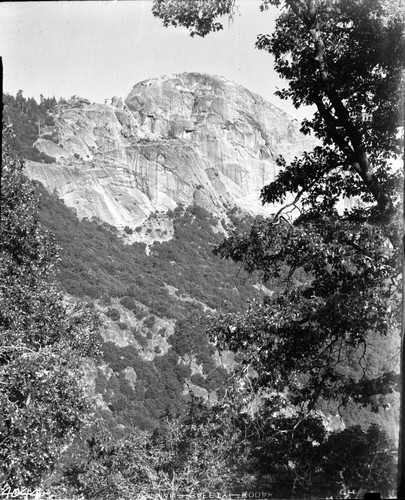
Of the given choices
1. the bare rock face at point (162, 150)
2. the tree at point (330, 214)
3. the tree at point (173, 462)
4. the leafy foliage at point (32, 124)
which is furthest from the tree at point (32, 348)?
the leafy foliage at point (32, 124)

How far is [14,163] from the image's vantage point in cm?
650

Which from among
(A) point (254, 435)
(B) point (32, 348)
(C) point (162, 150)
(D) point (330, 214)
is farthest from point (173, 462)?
(C) point (162, 150)

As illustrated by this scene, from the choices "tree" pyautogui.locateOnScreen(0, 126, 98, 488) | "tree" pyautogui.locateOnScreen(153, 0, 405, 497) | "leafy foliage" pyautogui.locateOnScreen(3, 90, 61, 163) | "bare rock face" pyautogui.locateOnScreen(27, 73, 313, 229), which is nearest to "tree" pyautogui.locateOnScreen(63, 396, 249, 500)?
"tree" pyautogui.locateOnScreen(0, 126, 98, 488)

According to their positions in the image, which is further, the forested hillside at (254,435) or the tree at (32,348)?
the tree at (32,348)

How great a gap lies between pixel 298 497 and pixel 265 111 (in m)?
9.43

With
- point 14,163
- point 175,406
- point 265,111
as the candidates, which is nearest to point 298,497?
point 14,163

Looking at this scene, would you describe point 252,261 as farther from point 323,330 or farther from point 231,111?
point 231,111

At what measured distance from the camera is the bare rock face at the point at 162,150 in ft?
43.5

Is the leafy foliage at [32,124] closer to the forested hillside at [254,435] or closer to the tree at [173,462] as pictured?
the forested hillside at [254,435]

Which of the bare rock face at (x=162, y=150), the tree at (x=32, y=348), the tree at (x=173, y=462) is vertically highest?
the bare rock face at (x=162, y=150)

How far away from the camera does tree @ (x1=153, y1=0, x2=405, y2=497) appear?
4297 mm

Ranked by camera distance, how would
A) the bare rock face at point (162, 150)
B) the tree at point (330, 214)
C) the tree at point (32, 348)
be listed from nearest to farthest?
the tree at point (330, 214)
the tree at point (32, 348)
the bare rock face at point (162, 150)

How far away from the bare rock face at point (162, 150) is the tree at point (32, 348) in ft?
15.6

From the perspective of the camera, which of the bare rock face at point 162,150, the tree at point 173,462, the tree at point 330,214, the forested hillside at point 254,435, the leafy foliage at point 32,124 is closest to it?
the tree at point 330,214
